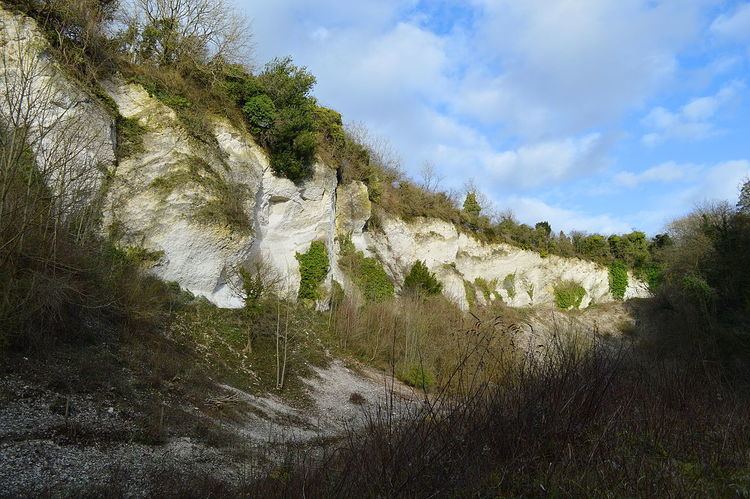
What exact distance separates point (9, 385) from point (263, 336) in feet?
31.8

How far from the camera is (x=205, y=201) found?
19.4m

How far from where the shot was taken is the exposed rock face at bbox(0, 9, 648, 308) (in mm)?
17344

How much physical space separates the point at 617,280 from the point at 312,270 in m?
31.2

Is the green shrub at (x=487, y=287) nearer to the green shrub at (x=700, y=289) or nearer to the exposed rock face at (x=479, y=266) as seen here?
the exposed rock face at (x=479, y=266)

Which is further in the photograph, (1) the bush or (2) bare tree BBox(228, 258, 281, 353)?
(1) the bush

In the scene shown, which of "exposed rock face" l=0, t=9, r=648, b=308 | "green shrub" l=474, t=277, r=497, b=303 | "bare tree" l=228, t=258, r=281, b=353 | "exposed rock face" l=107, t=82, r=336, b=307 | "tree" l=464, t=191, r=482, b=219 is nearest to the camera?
"exposed rock face" l=0, t=9, r=648, b=308

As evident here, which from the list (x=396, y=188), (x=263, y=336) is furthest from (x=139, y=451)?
(x=396, y=188)

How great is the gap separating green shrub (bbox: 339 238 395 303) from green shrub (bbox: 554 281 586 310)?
1834cm

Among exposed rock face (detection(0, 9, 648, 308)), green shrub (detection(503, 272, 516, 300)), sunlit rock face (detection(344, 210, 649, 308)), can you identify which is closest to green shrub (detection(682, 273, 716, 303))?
sunlit rock face (detection(344, 210, 649, 308))

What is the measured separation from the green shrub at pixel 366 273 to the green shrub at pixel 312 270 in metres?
2.63

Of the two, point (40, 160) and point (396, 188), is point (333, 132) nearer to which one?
point (396, 188)

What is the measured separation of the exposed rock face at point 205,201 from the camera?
17344 millimetres

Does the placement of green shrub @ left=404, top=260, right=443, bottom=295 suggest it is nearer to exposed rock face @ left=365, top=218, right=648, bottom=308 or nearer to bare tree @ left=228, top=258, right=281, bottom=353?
exposed rock face @ left=365, top=218, right=648, bottom=308

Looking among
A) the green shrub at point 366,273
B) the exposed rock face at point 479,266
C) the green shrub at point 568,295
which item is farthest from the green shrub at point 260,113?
the green shrub at point 568,295
